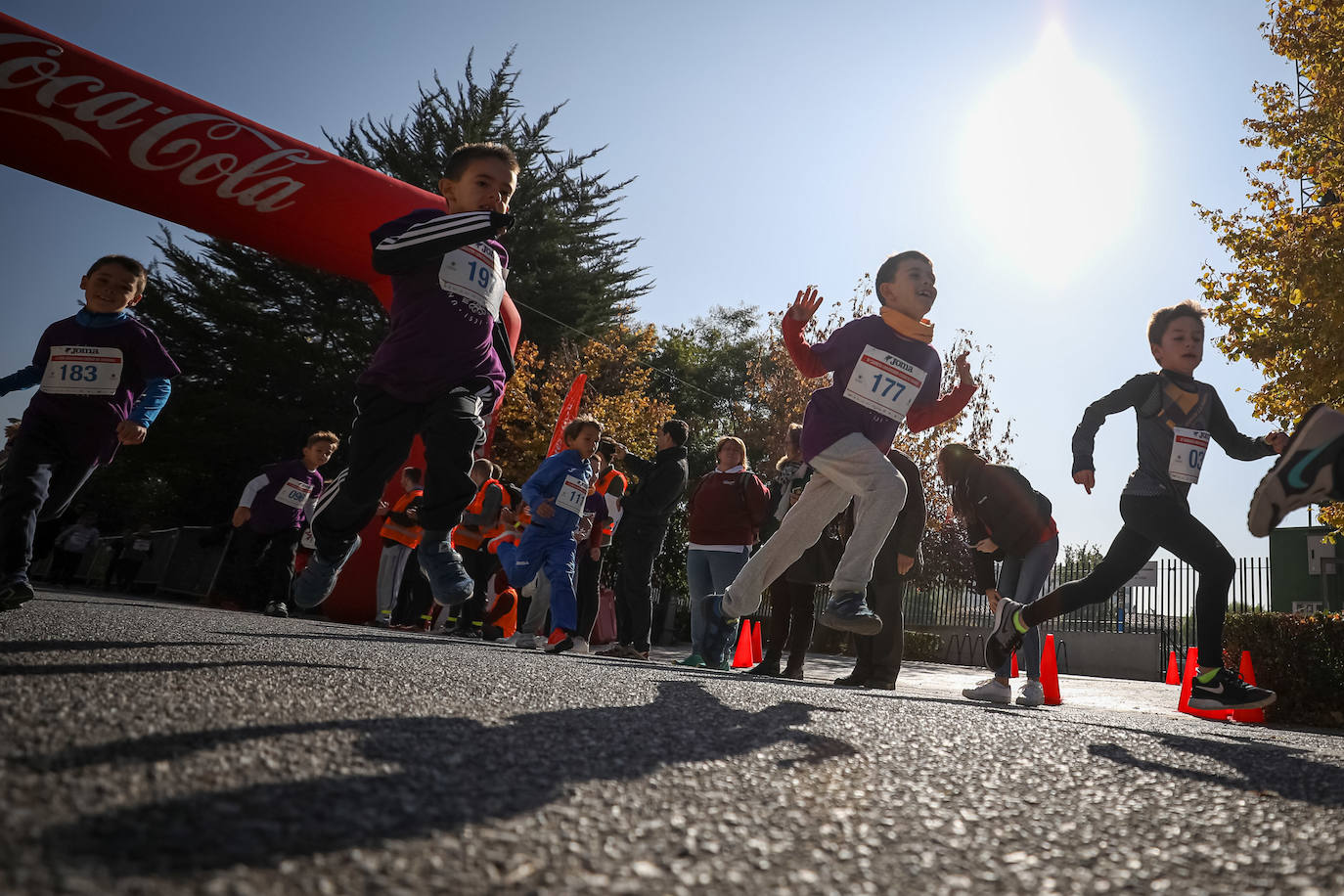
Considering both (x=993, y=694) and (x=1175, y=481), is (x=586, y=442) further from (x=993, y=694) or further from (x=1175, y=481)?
(x=1175, y=481)

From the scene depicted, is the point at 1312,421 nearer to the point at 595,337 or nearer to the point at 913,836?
the point at 913,836

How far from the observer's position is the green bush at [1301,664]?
685 cm

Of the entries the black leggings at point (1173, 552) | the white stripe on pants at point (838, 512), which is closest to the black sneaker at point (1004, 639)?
the black leggings at point (1173, 552)

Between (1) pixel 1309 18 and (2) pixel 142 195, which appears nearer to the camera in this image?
(2) pixel 142 195

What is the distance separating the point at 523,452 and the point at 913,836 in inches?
747

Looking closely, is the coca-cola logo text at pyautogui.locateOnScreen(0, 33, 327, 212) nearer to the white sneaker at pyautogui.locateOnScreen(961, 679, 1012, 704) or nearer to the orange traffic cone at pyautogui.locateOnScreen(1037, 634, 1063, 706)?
the white sneaker at pyautogui.locateOnScreen(961, 679, 1012, 704)

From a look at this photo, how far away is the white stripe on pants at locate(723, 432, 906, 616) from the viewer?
11.8ft

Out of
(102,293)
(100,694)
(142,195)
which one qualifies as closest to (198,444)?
(142,195)

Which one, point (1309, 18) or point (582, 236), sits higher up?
point (582, 236)

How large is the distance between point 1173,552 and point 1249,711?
11.0 feet

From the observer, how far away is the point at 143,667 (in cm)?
206

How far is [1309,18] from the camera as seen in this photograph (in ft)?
34.6

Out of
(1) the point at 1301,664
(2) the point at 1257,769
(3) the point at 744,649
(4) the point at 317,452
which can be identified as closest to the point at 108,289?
(4) the point at 317,452

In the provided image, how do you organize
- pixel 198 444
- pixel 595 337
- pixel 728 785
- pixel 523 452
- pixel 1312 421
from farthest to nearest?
pixel 595 337 → pixel 523 452 → pixel 198 444 → pixel 1312 421 → pixel 728 785
